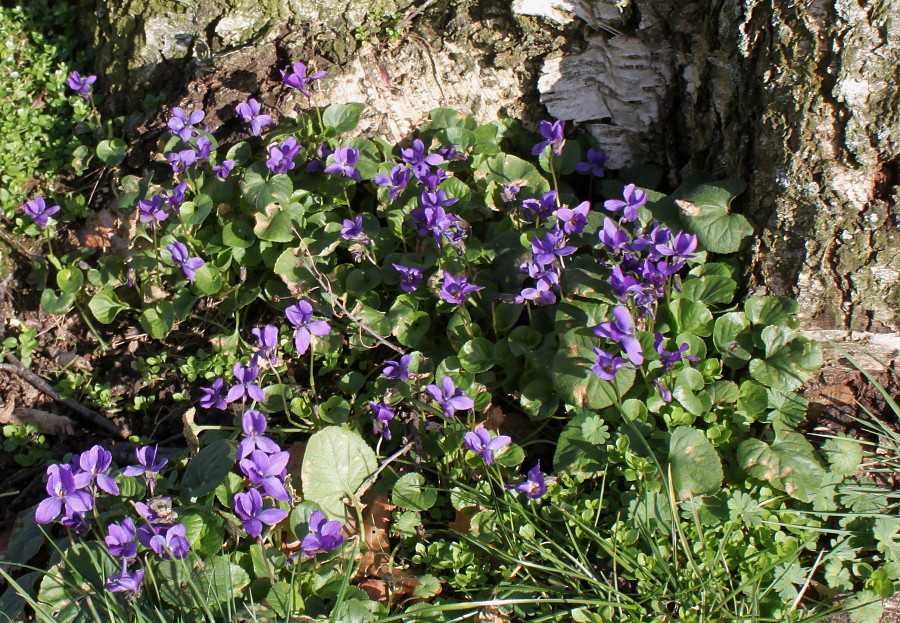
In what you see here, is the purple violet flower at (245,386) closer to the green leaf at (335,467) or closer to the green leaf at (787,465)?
the green leaf at (335,467)

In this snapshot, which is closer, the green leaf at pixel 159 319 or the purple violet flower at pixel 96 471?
the purple violet flower at pixel 96 471

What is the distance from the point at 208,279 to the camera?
3047 millimetres

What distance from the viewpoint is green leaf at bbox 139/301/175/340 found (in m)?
3.08

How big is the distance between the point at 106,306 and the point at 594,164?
212 centimetres

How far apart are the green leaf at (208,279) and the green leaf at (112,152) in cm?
85

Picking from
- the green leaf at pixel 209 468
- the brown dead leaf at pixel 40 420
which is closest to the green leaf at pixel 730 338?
the green leaf at pixel 209 468

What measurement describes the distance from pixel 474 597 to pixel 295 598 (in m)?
0.52

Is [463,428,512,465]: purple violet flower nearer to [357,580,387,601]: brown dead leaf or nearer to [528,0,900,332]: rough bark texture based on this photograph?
[357,580,387,601]: brown dead leaf

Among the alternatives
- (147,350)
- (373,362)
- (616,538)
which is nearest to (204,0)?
(147,350)

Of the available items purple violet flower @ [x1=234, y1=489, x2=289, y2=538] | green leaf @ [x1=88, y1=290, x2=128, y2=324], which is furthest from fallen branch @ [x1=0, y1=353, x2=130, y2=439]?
purple violet flower @ [x1=234, y1=489, x2=289, y2=538]

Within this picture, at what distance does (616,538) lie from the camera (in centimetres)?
216

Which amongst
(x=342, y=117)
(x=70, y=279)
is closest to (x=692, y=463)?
(x=342, y=117)

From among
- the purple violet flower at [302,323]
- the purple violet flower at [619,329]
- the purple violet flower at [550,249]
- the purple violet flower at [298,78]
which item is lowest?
the purple violet flower at [302,323]

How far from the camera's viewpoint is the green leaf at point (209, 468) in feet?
7.41
